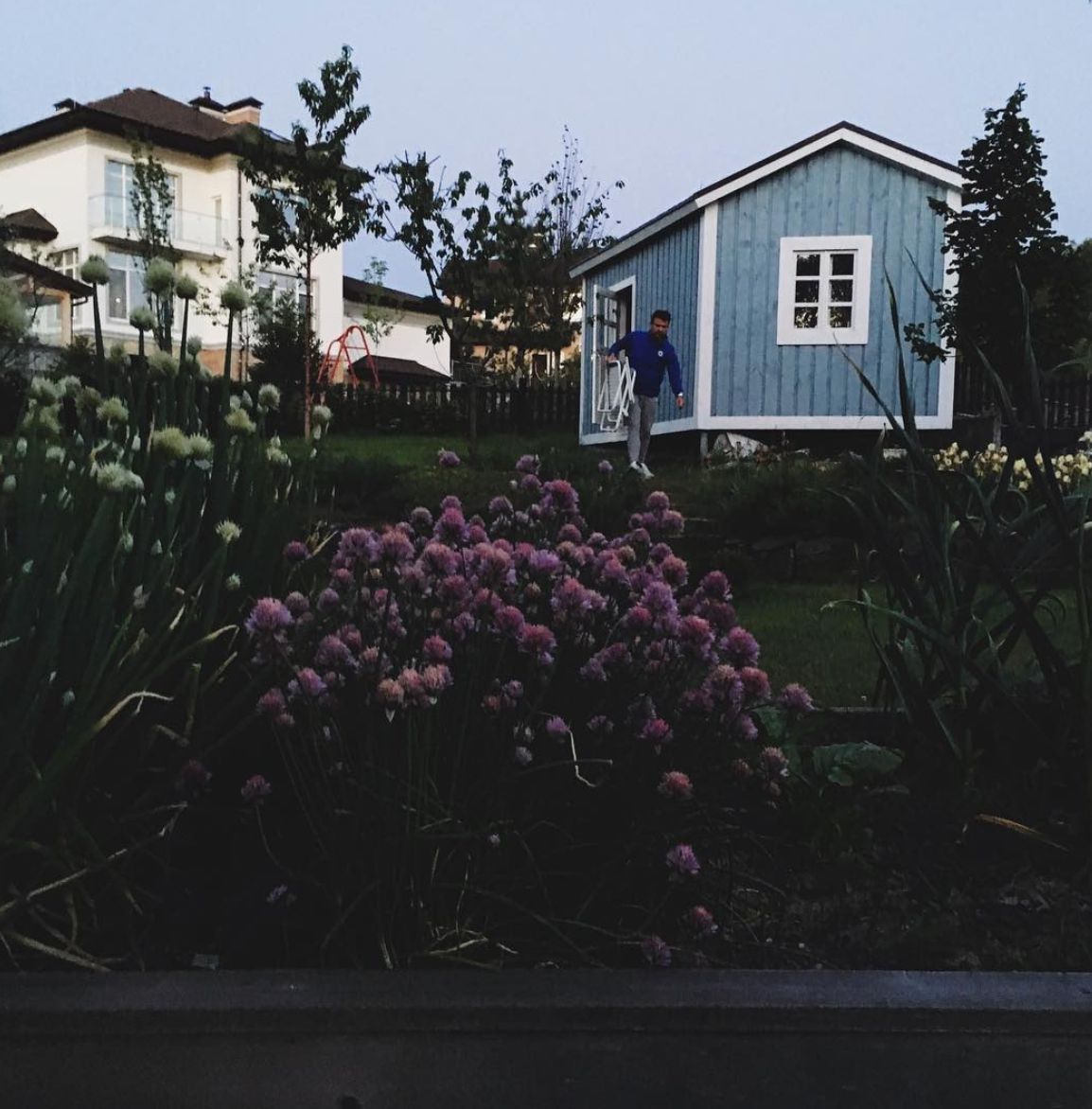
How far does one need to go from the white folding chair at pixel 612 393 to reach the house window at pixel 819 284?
2.26 metres

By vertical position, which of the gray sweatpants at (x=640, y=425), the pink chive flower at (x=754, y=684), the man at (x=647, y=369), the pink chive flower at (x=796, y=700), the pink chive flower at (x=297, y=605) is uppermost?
the man at (x=647, y=369)

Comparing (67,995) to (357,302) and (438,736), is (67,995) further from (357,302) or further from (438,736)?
(357,302)

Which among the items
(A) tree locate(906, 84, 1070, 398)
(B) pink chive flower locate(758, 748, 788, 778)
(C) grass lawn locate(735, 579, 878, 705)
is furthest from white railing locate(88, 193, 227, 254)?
(B) pink chive flower locate(758, 748, 788, 778)

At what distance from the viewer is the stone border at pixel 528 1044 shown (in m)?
1.22

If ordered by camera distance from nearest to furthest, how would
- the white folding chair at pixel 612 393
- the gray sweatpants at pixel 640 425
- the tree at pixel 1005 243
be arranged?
the tree at pixel 1005 243
the gray sweatpants at pixel 640 425
the white folding chair at pixel 612 393

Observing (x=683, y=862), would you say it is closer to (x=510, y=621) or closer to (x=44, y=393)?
(x=510, y=621)

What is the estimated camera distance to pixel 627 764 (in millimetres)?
1593

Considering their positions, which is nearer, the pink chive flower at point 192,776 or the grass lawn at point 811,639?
the pink chive flower at point 192,776

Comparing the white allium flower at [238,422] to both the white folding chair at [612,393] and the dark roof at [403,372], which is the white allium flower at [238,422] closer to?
the white folding chair at [612,393]

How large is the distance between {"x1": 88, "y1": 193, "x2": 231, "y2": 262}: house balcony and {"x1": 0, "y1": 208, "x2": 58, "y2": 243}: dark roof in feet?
4.45

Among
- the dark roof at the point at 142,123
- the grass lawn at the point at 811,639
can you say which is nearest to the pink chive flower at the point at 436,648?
the grass lawn at the point at 811,639

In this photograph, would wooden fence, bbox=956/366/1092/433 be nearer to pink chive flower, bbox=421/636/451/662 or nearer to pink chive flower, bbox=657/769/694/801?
pink chive flower, bbox=657/769/694/801

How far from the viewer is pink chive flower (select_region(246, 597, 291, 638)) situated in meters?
1.49

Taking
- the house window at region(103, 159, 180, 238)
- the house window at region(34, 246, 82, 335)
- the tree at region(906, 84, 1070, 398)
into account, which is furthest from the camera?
the house window at region(103, 159, 180, 238)
